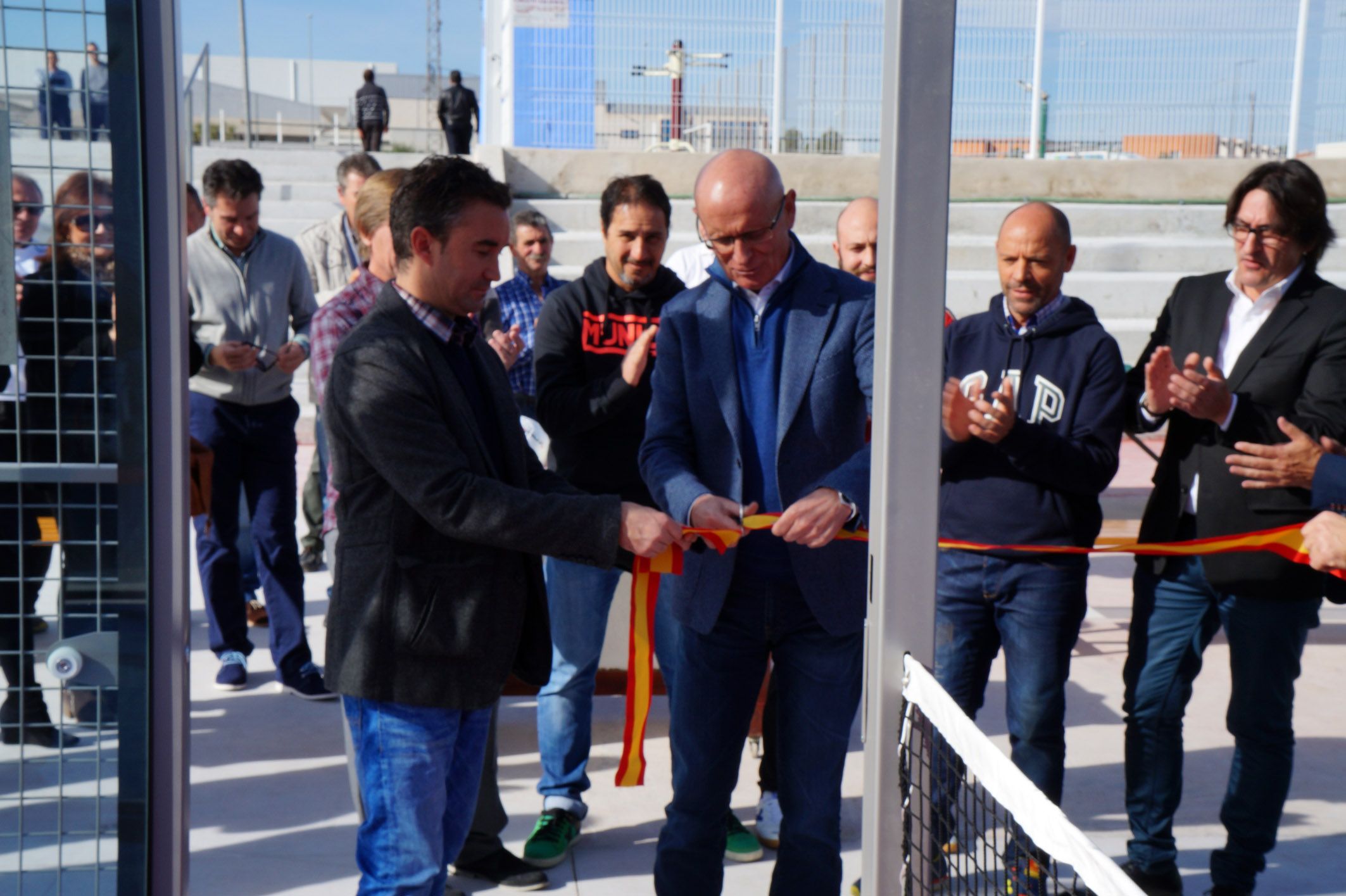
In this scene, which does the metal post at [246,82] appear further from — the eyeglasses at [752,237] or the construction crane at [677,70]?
the eyeglasses at [752,237]

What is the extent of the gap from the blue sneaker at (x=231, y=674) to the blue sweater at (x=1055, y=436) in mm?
3165

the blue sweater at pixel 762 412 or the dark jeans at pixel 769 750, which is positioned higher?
the blue sweater at pixel 762 412

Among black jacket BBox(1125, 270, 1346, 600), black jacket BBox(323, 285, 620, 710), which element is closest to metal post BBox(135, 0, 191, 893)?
black jacket BBox(323, 285, 620, 710)

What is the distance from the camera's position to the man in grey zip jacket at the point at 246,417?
4996mm

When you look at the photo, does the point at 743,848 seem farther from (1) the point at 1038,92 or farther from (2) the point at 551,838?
(1) the point at 1038,92

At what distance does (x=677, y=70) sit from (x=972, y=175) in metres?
3.92

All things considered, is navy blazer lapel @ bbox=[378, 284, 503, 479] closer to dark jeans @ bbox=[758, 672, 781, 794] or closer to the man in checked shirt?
the man in checked shirt

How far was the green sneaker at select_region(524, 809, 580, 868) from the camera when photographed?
377 cm

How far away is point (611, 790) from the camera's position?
14.2ft

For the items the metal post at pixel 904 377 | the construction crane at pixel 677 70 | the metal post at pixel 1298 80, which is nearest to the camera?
the metal post at pixel 904 377

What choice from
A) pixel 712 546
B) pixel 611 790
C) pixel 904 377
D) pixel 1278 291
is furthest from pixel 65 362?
pixel 1278 291

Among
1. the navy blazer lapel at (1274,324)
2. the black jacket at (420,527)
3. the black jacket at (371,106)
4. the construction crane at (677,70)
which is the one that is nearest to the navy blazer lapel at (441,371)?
the black jacket at (420,527)

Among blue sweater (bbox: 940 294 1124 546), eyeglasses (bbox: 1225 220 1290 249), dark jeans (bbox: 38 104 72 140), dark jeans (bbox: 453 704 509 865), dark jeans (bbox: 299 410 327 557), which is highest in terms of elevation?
dark jeans (bbox: 38 104 72 140)

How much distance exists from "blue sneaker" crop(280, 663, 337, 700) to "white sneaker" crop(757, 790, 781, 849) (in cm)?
196
